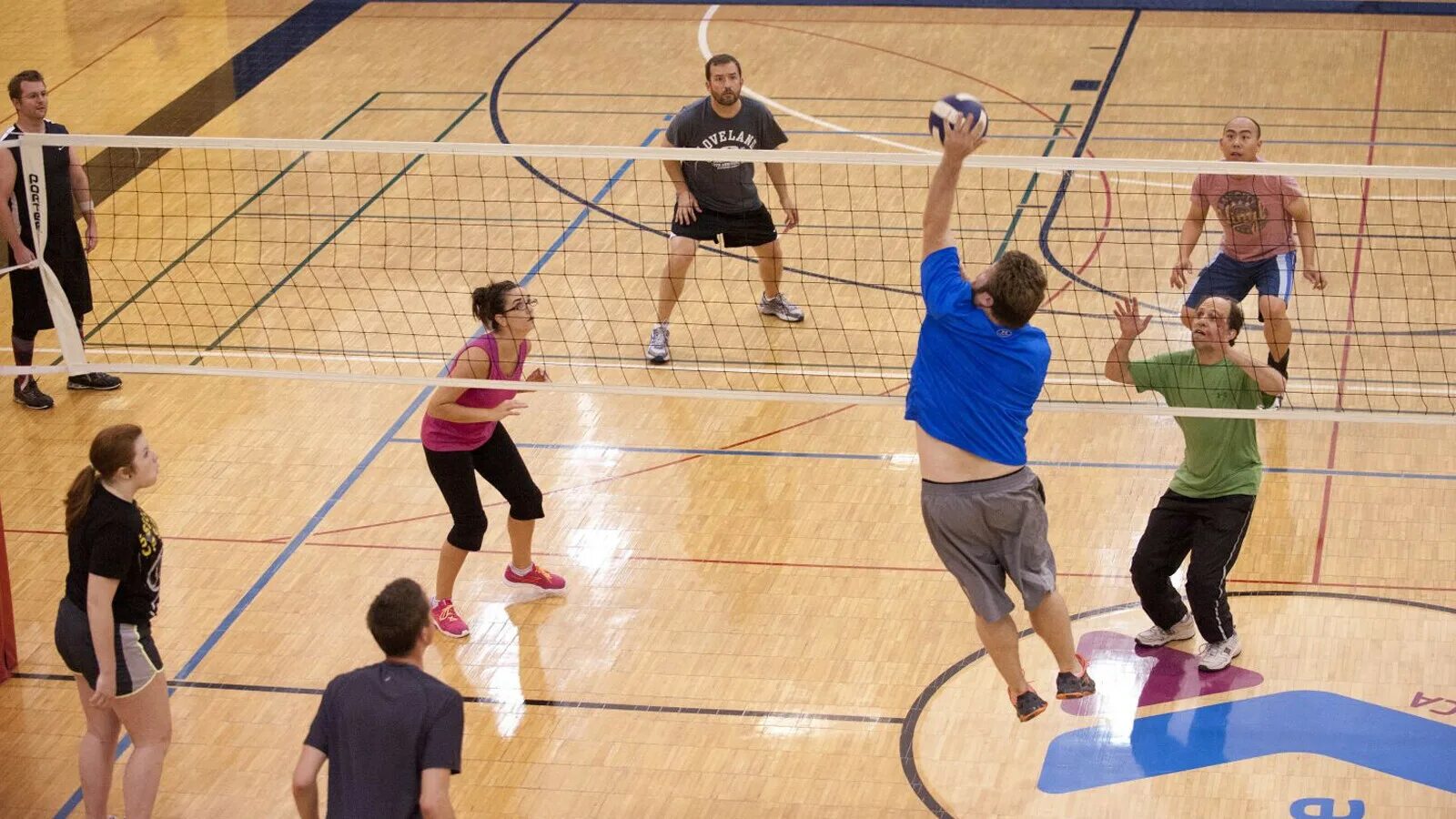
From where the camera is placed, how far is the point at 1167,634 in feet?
25.6

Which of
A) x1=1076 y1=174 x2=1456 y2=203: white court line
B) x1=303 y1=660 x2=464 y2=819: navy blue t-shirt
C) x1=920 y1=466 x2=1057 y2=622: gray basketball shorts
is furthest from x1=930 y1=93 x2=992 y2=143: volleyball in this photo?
x1=1076 y1=174 x2=1456 y2=203: white court line

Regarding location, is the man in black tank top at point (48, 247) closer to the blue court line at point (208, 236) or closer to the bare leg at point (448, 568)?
the blue court line at point (208, 236)

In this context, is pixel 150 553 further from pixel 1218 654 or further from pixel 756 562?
pixel 1218 654

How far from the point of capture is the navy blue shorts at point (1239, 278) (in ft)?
30.6

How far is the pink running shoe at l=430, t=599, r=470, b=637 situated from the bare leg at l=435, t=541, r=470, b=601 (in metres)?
0.04

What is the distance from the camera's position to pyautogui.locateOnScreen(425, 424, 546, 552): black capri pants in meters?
7.79

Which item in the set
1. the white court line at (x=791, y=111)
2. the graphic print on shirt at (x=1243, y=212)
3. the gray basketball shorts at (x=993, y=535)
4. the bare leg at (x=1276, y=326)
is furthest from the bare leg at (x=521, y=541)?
the white court line at (x=791, y=111)

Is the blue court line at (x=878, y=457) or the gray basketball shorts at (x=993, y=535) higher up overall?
the gray basketball shorts at (x=993, y=535)

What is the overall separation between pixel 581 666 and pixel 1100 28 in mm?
11284

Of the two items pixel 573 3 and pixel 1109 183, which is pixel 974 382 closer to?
pixel 1109 183

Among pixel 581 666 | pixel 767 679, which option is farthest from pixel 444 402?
pixel 767 679

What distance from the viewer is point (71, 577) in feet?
20.8

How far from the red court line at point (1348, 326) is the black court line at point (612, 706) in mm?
2546

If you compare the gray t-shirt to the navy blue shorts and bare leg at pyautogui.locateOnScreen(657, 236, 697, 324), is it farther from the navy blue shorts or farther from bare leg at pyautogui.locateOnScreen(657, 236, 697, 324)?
the navy blue shorts
